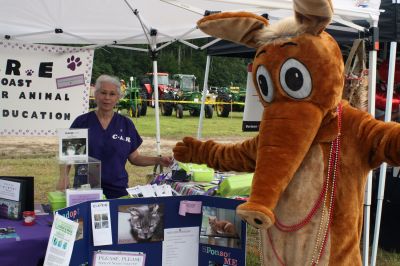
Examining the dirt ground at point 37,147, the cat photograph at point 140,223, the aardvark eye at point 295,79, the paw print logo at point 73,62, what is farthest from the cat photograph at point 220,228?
the dirt ground at point 37,147

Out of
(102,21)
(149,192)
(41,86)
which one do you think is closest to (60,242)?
(149,192)

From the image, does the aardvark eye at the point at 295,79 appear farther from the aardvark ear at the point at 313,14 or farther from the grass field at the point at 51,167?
the grass field at the point at 51,167

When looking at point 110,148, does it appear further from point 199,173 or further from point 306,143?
point 306,143

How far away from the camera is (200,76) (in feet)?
128

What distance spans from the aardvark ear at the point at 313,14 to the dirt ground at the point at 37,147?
6.65m

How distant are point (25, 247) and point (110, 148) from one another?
1.15 metres

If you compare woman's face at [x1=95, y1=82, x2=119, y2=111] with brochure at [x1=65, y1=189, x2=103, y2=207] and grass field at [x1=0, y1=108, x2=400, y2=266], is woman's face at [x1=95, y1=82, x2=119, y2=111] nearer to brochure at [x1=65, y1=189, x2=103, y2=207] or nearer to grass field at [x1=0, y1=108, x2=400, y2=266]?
grass field at [x1=0, y1=108, x2=400, y2=266]

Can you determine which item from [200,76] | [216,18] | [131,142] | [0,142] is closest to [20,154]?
[0,142]

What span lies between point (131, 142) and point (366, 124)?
83.4 inches

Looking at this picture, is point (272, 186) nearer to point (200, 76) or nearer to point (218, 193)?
point (218, 193)

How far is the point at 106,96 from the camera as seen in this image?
335cm

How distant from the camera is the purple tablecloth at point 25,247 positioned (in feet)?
7.38

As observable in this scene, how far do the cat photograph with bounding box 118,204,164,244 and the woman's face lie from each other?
121cm

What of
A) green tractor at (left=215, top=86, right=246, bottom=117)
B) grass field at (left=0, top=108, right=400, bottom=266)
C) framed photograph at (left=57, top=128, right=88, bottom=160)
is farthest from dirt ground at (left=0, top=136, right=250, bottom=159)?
green tractor at (left=215, top=86, right=246, bottom=117)
